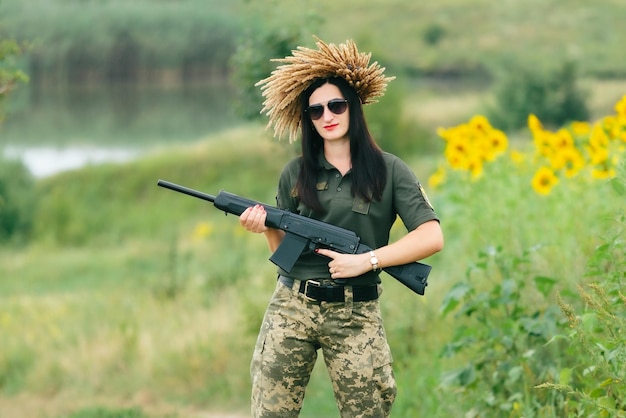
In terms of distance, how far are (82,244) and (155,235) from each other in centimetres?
174

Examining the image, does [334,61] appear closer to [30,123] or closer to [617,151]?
[617,151]

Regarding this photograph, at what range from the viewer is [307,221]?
3.63m

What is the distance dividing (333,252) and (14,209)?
21656mm

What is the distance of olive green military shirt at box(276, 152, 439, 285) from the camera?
3.63m

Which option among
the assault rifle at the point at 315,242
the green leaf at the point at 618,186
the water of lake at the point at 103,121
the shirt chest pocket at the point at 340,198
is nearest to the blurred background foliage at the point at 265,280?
→ the green leaf at the point at 618,186

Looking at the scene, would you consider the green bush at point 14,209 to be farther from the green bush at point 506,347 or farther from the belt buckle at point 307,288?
the belt buckle at point 307,288

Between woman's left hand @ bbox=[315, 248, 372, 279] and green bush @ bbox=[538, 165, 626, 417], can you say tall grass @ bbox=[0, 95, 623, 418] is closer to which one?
green bush @ bbox=[538, 165, 626, 417]

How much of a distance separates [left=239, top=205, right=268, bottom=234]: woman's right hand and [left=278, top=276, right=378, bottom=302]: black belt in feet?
0.85

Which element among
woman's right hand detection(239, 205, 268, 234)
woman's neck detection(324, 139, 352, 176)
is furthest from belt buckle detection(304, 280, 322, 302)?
woman's neck detection(324, 139, 352, 176)

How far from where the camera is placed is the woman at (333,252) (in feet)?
11.9

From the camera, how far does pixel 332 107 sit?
3.65 meters

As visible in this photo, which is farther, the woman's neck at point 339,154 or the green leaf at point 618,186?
the green leaf at point 618,186

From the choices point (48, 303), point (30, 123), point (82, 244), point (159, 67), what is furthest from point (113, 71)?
point (48, 303)

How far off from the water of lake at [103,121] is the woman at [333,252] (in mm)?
27517
